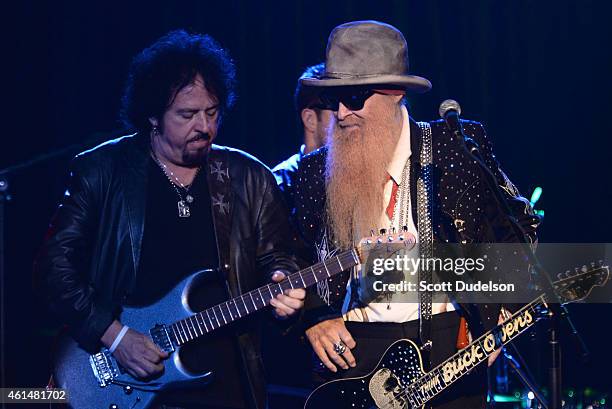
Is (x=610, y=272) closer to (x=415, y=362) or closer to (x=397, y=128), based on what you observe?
(x=415, y=362)

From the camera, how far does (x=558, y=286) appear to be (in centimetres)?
319

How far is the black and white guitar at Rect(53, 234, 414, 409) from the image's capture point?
141 inches

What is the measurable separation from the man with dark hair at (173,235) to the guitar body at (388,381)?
43 cm

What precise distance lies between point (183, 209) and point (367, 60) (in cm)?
113

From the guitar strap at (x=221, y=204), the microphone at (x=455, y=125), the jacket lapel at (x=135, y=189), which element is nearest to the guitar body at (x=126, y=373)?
the guitar strap at (x=221, y=204)

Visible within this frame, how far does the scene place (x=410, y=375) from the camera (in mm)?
3443

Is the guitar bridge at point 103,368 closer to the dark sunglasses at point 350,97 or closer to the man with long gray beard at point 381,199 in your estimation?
the man with long gray beard at point 381,199

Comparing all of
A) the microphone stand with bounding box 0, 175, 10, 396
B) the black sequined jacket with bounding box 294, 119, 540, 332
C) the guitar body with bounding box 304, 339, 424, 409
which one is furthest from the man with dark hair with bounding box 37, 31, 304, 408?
the microphone stand with bounding box 0, 175, 10, 396

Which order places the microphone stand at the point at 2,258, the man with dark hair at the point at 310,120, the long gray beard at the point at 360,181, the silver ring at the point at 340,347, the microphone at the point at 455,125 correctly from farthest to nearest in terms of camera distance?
the man with dark hair at the point at 310,120 < the microphone stand at the point at 2,258 < the long gray beard at the point at 360,181 < the silver ring at the point at 340,347 < the microphone at the point at 455,125

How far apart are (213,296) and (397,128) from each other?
1.18 m

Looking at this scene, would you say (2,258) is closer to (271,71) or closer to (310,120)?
(310,120)

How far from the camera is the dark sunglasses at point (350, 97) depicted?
3717mm

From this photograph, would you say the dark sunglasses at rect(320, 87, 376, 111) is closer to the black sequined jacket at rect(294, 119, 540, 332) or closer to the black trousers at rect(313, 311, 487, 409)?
the black sequined jacket at rect(294, 119, 540, 332)

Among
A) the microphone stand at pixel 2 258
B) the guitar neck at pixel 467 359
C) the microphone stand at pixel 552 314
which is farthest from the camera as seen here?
the microphone stand at pixel 2 258
